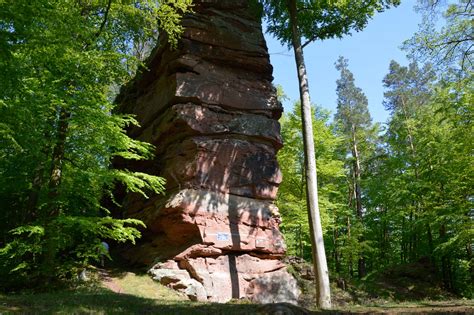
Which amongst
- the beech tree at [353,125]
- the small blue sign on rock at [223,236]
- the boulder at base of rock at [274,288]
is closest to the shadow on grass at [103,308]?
the small blue sign on rock at [223,236]

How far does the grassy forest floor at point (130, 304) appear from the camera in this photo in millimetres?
6967

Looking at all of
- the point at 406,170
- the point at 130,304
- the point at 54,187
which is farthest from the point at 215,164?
the point at 406,170


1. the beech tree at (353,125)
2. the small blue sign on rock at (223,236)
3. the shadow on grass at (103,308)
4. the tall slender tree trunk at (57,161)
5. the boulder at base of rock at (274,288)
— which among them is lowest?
the boulder at base of rock at (274,288)

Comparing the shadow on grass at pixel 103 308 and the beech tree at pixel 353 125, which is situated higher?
the beech tree at pixel 353 125

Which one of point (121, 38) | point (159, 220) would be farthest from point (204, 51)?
point (159, 220)

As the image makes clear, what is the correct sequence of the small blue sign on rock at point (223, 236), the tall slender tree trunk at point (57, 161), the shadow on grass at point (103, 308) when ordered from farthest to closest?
the small blue sign on rock at point (223, 236) → the tall slender tree trunk at point (57, 161) → the shadow on grass at point (103, 308)

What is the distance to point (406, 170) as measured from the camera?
26.2m

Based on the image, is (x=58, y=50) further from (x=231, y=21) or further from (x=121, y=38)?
(x=231, y=21)

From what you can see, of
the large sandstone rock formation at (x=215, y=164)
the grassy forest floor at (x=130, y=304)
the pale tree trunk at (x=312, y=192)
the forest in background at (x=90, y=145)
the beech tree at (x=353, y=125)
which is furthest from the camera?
the beech tree at (x=353, y=125)

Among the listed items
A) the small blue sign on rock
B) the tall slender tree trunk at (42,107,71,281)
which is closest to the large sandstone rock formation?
the small blue sign on rock

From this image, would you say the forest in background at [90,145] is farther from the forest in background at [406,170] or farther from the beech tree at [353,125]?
the beech tree at [353,125]

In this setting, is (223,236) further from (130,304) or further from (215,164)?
(130,304)

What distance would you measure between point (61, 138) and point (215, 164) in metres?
6.01

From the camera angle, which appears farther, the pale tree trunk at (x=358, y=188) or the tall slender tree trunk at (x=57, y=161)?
the pale tree trunk at (x=358, y=188)
